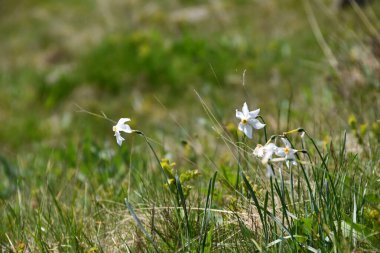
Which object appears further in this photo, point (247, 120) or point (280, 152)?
point (247, 120)

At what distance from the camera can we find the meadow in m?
2.31

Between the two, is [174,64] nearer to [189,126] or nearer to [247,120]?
[189,126]

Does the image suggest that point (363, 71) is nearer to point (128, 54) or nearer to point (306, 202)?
point (306, 202)

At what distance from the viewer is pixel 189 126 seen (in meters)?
5.43

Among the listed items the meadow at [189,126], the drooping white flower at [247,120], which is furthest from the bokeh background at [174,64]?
the drooping white flower at [247,120]

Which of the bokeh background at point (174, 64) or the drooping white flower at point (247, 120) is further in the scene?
the bokeh background at point (174, 64)

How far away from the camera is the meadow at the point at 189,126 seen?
2314 millimetres

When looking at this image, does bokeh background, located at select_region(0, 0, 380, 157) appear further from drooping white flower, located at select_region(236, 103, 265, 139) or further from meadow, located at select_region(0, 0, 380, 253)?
drooping white flower, located at select_region(236, 103, 265, 139)

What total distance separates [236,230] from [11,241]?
1.05 m

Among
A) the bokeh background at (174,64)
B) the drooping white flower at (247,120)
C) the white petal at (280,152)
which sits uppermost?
the drooping white flower at (247,120)

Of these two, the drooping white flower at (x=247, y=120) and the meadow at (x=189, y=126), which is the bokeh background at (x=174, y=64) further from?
the drooping white flower at (x=247, y=120)

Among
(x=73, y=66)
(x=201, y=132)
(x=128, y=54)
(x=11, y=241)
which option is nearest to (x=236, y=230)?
(x=11, y=241)

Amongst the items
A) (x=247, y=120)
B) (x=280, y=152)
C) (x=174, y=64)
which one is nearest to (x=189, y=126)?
(x=174, y=64)

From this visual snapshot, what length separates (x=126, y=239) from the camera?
101 inches
